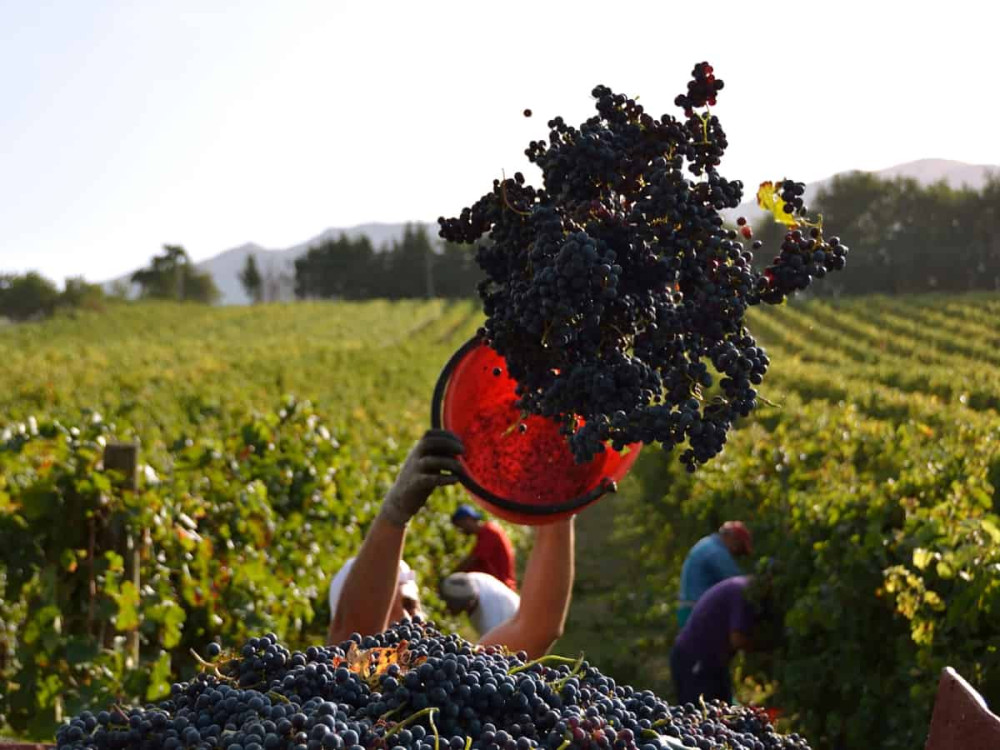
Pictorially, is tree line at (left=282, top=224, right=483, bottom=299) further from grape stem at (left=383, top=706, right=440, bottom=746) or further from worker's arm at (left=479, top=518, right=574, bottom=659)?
grape stem at (left=383, top=706, right=440, bottom=746)

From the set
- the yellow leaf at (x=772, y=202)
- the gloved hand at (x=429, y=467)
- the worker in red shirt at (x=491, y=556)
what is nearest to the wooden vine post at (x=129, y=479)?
the worker in red shirt at (x=491, y=556)

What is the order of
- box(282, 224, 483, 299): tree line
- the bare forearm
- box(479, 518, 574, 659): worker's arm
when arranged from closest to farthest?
the bare forearm < box(479, 518, 574, 659): worker's arm < box(282, 224, 483, 299): tree line

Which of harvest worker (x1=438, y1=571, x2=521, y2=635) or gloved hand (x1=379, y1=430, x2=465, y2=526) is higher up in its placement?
gloved hand (x1=379, y1=430, x2=465, y2=526)

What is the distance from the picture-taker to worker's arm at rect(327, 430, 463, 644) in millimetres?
2199

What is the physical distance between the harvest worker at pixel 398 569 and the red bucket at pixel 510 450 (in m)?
0.10

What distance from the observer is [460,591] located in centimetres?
495

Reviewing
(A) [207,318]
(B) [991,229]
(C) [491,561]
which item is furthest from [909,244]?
(C) [491,561]

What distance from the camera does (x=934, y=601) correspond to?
4742 mm

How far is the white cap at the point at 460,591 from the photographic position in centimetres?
493

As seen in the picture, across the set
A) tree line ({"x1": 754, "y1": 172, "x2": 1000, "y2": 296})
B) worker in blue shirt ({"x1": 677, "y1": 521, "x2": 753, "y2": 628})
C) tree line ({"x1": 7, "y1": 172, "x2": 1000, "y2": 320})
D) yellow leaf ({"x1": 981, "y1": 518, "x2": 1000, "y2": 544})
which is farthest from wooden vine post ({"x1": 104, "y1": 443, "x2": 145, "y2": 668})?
tree line ({"x1": 754, "y1": 172, "x2": 1000, "y2": 296})

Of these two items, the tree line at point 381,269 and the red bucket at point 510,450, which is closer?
the red bucket at point 510,450

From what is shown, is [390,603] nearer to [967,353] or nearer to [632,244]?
[632,244]

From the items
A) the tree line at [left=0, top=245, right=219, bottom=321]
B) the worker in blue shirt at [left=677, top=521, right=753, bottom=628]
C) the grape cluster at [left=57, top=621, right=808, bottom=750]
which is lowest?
the worker in blue shirt at [left=677, top=521, right=753, bottom=628]

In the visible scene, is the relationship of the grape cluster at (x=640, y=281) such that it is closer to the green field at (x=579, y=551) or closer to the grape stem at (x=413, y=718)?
the green field at (x=579, y=551)
